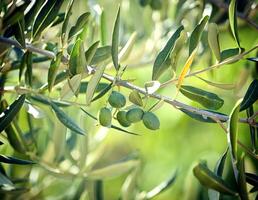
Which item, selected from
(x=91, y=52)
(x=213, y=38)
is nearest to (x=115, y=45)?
(x=91, y=52)

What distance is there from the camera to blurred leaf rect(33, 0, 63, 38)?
700mm

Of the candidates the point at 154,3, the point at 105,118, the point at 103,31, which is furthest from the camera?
the point at 154,3

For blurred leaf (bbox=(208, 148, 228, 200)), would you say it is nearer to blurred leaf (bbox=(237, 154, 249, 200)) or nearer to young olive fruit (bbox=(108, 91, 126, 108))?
blurred leaf (bbox=(237, 154, 249, 200))

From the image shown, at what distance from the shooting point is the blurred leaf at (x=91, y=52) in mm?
700

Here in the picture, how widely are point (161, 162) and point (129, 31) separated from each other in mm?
578

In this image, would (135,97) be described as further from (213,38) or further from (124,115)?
(213,38)

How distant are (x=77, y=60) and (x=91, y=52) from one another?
34mm

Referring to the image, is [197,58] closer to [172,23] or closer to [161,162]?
[172,23]

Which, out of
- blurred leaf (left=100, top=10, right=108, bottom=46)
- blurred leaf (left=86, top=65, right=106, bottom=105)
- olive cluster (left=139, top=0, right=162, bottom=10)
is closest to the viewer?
blurred leaf (left=86, top=65, right=106, bottom=105)

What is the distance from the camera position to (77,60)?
677mm

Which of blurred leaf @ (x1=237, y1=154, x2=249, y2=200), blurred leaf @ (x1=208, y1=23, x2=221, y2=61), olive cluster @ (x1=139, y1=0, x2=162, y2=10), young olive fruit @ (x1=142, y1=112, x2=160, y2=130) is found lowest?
blurred leaf @ (x1=237, y1=154, x2=249, y2=200)

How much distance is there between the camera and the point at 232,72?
1559 mm

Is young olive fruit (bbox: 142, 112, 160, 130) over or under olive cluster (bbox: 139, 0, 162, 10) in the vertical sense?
over

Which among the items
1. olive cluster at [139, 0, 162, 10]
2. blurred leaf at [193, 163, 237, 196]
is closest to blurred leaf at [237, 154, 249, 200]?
blurred leaf at [193, 163, 237, 196]
